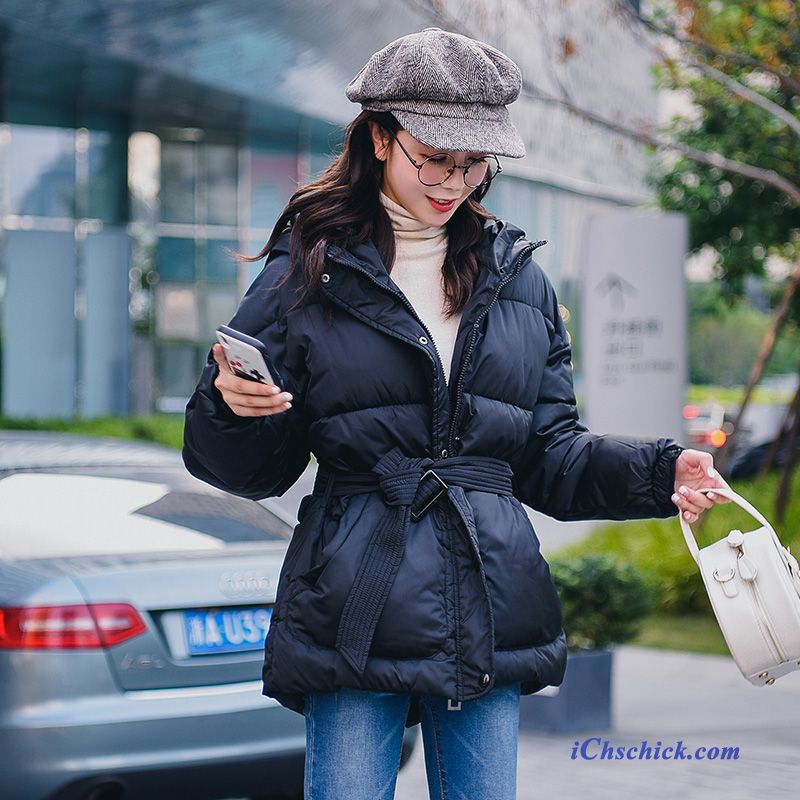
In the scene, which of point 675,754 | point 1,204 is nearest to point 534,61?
point 1,204

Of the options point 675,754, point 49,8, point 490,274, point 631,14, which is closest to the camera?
point 490,274

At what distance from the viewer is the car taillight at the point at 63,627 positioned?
415cm

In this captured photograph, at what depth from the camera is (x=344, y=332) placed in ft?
8.34

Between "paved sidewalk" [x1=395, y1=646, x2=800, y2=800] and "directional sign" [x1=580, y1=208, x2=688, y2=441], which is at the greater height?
"directional sign" [x1=580, y1=208, x2=688, y2=441]

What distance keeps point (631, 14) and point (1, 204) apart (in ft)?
52.2

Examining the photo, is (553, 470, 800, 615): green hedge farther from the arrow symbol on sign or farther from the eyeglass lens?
the eyeglass lens

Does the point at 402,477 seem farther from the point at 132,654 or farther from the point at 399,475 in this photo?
the point at 132,654

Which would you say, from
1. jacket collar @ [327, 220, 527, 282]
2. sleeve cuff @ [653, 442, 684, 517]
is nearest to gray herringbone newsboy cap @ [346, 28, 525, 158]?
jacket collar @ [327, 220, 527, 282]

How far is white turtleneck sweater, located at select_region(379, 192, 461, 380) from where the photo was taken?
8.67 ft

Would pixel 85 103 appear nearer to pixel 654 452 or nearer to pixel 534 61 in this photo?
pixel 534 61

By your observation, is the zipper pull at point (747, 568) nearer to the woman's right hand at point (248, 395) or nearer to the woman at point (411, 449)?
the woman at point (411, 449)

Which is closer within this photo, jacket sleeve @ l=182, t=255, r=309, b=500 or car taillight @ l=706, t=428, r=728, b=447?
jacket sleeve @ l=182, t=255, r=309, b=500

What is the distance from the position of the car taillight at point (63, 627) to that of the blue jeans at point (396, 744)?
181 centimetres

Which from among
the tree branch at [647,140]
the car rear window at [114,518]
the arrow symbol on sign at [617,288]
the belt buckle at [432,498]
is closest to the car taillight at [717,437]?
the arrow symbol on sign at [617,288]
